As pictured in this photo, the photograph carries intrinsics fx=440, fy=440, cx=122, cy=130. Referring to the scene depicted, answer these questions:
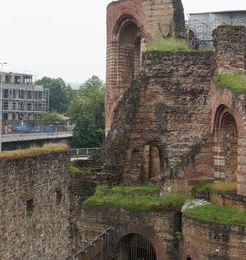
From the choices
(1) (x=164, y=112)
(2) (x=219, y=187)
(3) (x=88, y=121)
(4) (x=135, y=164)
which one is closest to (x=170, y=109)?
(1) (x=164, y=112)

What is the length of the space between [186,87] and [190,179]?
3866 mm

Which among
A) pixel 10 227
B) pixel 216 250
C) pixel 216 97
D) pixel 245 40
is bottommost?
pixel 216 250

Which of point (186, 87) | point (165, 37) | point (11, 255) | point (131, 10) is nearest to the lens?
point (11, 255)

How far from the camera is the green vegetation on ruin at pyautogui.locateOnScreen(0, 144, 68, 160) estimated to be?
1084cm

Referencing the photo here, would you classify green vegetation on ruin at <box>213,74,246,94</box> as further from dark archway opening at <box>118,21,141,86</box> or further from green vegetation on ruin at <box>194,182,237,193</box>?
dark archway opening at <box>118,21,141,86</box>

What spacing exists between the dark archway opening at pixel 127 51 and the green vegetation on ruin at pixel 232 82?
29.2ft

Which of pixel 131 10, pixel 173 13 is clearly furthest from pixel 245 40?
pixel 131 10

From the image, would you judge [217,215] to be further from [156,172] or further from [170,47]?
[156,172]

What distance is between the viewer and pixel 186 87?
1706cm

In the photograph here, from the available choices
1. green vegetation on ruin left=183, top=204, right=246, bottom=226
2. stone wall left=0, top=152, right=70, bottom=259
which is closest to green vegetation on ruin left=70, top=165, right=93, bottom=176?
stone wall left=0, top=152, right=70, bottom=259

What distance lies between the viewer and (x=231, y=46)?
611 inches

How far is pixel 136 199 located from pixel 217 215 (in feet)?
11.3

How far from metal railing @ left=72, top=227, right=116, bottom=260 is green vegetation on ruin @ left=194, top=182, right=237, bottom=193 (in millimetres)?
3267

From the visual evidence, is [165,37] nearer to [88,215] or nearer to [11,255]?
[88,215]
